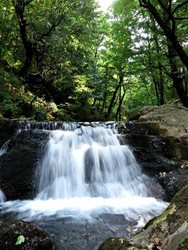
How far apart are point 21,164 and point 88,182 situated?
167 centimetres

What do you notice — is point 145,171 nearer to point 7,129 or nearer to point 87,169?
point 87,169

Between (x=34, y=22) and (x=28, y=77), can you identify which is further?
(x=28, y=77)

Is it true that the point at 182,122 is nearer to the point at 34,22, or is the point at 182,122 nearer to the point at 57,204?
the point at 57,204

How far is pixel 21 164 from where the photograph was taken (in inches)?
267

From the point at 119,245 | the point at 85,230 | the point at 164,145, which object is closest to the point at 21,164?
the point at 85,230

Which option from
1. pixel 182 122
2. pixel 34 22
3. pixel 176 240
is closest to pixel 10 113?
pixel 34 22

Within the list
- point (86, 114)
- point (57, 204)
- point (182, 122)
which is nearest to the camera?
point (57, 204)

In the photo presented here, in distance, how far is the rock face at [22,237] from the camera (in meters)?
3.45

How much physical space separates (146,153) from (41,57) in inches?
305

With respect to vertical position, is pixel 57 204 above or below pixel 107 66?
below

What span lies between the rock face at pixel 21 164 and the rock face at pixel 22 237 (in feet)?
8.35

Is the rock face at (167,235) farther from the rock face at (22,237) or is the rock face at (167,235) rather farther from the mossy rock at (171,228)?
the rock face at (22,237)

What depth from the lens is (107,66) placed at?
15.5 meters

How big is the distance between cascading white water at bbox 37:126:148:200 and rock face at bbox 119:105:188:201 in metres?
0.39
